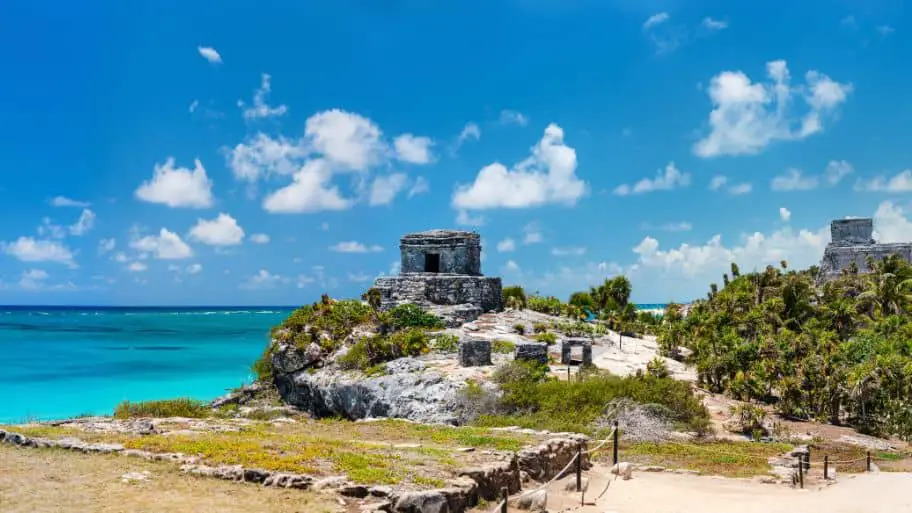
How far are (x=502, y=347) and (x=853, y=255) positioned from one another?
34162 mm

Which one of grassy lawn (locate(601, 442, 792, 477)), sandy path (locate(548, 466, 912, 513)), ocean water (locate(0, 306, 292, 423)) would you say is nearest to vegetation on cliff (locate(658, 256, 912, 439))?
grassy lawn (locate(601, 442, 792, 477))

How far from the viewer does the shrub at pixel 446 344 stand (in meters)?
27.8

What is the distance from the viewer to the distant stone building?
114 ft

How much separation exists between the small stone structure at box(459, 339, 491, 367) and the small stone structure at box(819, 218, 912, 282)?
116 feet

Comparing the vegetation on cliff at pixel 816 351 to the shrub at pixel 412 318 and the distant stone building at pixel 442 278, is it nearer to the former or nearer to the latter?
the distant stone building at pixel 442 278

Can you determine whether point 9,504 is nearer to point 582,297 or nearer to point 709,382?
point 709,382

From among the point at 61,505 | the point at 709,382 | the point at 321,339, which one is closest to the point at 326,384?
the point at 321,339

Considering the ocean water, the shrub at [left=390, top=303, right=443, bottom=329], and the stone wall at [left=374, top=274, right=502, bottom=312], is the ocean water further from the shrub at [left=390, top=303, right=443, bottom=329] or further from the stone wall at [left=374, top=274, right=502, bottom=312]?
the stone wall at [left=374, top=274, right=502, bottom=312]

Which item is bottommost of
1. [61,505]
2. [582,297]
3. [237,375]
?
[237,375]

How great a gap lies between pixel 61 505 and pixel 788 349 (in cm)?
2469

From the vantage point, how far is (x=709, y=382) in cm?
2644

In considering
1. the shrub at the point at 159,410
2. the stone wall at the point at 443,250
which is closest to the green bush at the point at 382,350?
the shrub at the point at 159,410

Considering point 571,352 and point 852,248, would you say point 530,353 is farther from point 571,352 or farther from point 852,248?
point 852,248

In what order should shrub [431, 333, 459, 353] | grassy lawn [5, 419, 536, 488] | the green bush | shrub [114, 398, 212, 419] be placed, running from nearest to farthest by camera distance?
grassy lawn [5, 419, 536, 488] → shrub [114, 398, 212, 419] → the green bush → shrub [431, 333, 459, 353]
